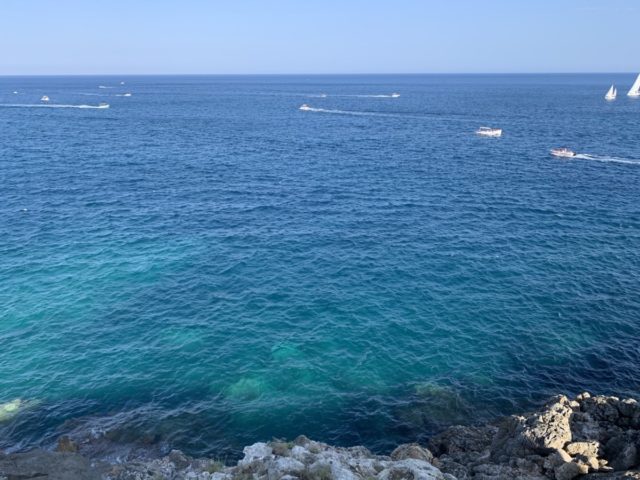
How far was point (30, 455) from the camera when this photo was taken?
31.3 meters

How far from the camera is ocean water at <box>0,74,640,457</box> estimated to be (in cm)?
4472

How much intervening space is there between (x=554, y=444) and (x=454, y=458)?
281 inches

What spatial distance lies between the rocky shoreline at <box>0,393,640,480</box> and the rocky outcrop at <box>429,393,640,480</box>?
66 mm

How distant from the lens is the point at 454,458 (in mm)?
36188

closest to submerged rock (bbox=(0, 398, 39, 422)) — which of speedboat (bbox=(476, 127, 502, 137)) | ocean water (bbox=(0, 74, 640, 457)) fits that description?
ocean water (bbox=(0, 74, 640, 457))

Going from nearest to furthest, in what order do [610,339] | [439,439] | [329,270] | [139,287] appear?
[439,439] → [610,339] → [139,287] → [329,270]

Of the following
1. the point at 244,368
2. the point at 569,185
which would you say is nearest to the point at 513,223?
the point at 569,185

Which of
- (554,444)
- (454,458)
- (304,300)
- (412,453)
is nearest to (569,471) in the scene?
(554,444)

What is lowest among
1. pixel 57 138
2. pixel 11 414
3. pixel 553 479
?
pixel 11 414

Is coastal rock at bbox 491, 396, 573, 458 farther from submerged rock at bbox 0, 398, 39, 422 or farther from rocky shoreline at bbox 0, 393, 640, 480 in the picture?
submerged rock at bbox 0, 398, 39, 422

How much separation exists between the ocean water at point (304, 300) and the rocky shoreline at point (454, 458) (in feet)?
14.6

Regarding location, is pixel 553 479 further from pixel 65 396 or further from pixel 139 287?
pixel 139 287

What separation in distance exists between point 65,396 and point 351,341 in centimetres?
2948

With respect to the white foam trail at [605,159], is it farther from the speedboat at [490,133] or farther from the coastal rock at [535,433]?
the coastal rock at [535,433]
